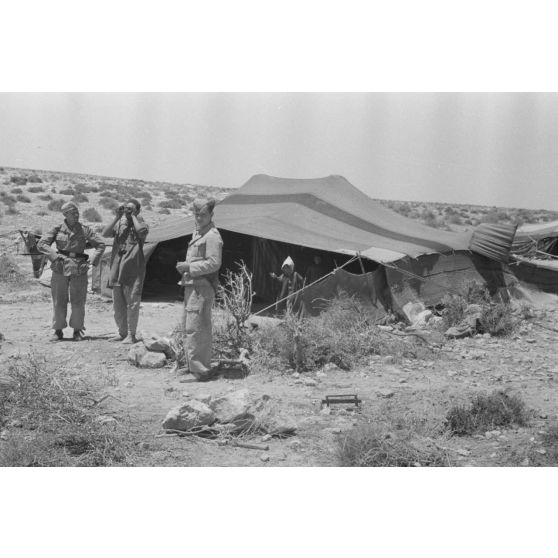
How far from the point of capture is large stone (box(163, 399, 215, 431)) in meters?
5.63

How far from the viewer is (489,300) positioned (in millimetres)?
10898

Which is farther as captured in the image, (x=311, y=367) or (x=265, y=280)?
(x=265, y=280)

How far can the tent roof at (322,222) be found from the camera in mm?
10758

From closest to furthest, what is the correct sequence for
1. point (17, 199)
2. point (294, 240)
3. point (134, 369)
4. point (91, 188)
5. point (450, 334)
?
1. point (134, 369)
2. point (450, 334)
3. point (294, 240)
4. point (17, 199)
5. point (91, 188)

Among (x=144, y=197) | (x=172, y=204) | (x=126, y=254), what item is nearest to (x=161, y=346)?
(x=126, y=254)

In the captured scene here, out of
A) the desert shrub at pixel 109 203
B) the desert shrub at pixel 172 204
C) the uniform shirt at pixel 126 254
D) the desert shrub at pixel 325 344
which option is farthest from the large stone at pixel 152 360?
the desert shrub at pixel 172 204

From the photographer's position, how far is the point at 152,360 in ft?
24.9

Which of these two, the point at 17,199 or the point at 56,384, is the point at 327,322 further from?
the point at 17,199

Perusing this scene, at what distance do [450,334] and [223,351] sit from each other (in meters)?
3.15

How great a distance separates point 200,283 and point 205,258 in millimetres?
235

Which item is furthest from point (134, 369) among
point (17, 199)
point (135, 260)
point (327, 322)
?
point (17, 199)

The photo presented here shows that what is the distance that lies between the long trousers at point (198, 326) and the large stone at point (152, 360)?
18.2 inches

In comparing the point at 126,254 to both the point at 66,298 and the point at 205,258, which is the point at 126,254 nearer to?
the point at 66,298

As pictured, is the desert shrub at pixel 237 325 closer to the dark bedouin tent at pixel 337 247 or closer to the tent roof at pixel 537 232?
the dark bedouin tent at pixel 337 247
